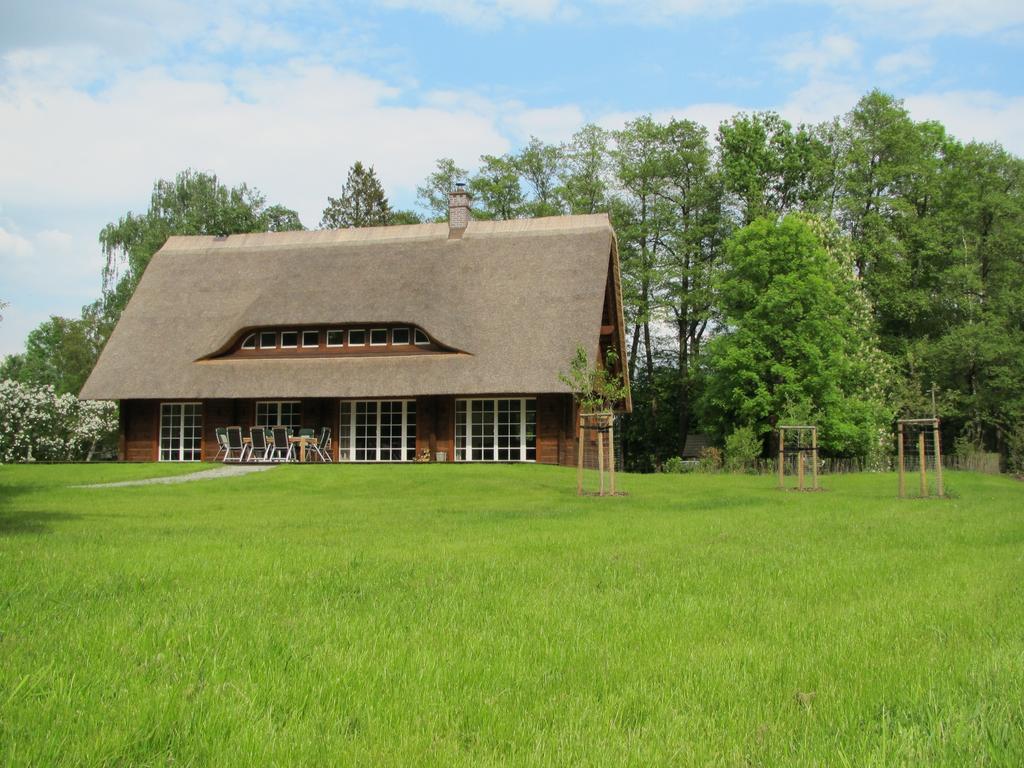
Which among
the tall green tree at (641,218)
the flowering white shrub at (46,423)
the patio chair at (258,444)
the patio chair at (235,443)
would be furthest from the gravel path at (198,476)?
the tall green tree at (641,218)

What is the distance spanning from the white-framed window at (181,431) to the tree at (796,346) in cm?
1719

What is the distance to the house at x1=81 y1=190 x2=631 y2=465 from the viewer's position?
27625mm

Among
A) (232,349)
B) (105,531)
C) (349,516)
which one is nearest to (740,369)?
(232,349)

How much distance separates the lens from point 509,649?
4.35 meters

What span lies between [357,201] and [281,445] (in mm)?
25257

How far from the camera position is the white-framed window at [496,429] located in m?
28.0

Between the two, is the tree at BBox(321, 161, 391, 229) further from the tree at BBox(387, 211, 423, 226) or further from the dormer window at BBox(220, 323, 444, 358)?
the dormer window at BBox(220, 323, 444, 358)

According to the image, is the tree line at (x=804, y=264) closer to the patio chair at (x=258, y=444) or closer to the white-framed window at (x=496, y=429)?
the white-framed window at (x=496, y=429)

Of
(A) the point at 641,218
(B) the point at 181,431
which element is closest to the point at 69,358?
(B) the point at 181,431

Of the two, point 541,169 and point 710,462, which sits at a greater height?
point 541,169

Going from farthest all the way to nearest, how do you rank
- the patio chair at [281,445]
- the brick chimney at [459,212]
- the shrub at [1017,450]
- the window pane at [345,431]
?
the shrub at [1017,450] → the brick chimney at [459,212] → the window pane at [345,431] → the patio chair at [281,445]

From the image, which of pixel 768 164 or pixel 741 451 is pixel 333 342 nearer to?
pixel 741 451

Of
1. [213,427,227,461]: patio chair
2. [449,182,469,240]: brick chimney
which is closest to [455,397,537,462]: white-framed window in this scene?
[213,427,227,461]: patio chair

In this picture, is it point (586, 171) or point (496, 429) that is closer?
point (496, 429)
